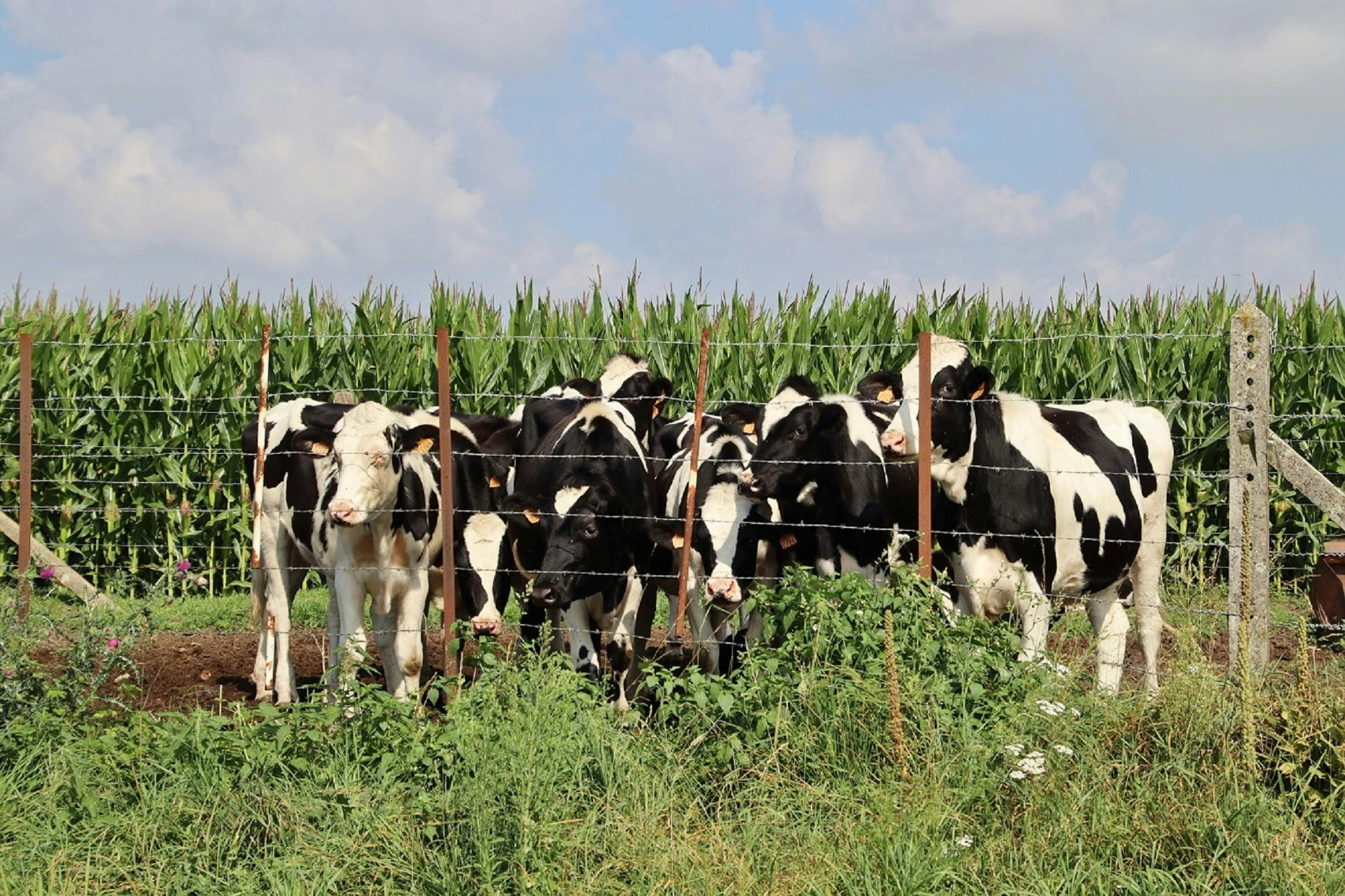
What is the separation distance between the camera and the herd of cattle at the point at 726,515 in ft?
24.9

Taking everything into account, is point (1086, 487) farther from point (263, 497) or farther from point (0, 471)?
point (0, 471)

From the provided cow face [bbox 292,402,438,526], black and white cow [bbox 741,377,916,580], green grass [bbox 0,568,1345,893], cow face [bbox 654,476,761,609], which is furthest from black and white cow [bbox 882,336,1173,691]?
cow face [bbox 292,402,438,526]

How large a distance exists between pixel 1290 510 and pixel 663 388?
830cm

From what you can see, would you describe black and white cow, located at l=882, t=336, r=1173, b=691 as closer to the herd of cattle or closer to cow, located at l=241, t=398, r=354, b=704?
the herd of cattle

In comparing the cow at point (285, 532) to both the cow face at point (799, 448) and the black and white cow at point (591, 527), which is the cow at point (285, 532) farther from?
the cow face at point (799, 448)

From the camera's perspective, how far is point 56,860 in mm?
4988

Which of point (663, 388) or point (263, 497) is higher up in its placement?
point (663, 388)

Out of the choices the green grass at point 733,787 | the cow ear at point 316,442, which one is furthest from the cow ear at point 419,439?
the green grass at point 733,787

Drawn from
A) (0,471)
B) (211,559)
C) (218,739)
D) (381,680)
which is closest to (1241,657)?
(218,739)

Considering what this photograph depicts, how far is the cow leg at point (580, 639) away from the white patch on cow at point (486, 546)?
0.45 meters

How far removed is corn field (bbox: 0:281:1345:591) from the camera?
1420 cm

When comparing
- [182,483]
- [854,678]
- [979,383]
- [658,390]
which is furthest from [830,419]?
[182,483]

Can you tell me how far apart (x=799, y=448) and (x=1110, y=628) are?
232 centimetres

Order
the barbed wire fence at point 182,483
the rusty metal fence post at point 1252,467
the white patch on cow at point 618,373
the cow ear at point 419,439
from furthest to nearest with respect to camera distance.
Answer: the barbed wire fence at point 182,483, the white patch on cow at point 618,373, the cow ear at point 419,439, the rusty metal fence post at point 1252,467
